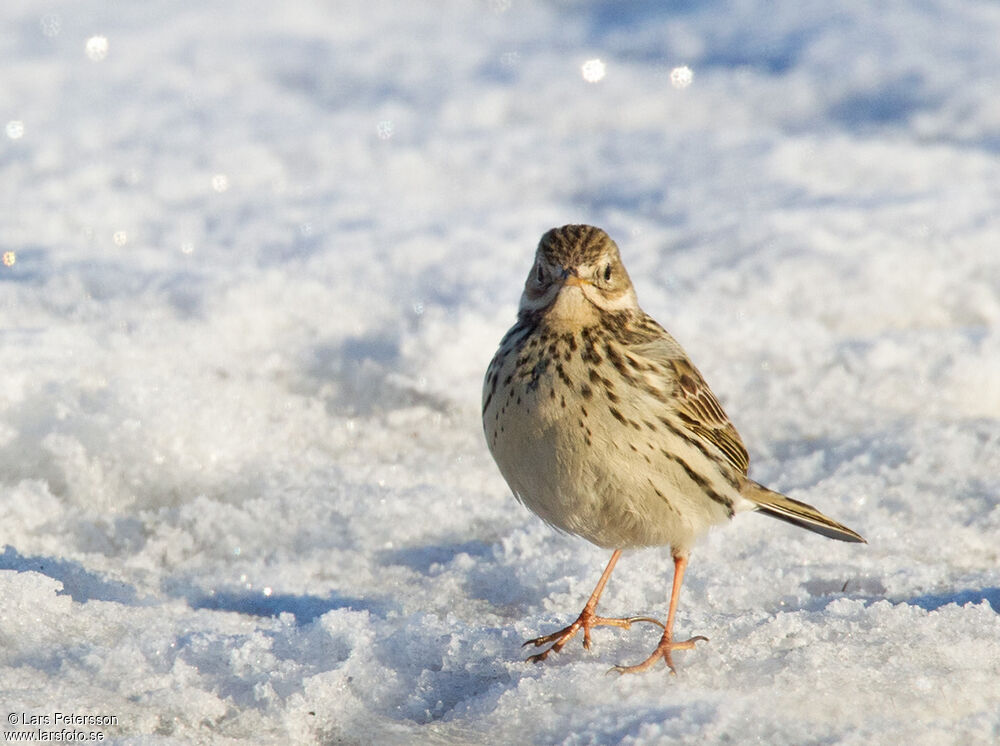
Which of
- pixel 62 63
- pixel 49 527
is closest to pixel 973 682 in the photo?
pixel 49 527

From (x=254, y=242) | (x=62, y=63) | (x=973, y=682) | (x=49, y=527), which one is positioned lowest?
(x=49, y=527)

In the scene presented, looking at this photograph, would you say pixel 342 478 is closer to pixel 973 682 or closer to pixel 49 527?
pixel 49 527

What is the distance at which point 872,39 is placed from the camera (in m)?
12.3

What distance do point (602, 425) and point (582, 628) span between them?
720 mm

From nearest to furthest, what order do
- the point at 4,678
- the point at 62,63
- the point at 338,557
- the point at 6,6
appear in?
the point at 4,678 < the point at 338,557 < the point at 62,63 < the point at 6,6

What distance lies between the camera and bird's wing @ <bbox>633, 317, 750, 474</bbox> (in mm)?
4270

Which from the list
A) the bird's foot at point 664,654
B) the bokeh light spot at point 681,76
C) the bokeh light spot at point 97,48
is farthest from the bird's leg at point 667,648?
the bokeh light spot at point 97,48

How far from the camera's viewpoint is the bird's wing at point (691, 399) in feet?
14.0

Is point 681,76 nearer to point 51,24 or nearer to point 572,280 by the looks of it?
point 51,24

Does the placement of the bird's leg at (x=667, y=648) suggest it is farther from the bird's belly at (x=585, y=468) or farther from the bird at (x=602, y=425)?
the bird's belly at (x=585, y=468)

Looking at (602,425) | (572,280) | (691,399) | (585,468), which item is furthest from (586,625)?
(572,280)

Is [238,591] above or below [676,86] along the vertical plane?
below

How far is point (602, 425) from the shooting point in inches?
155

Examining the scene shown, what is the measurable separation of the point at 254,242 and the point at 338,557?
4046 millimetres
